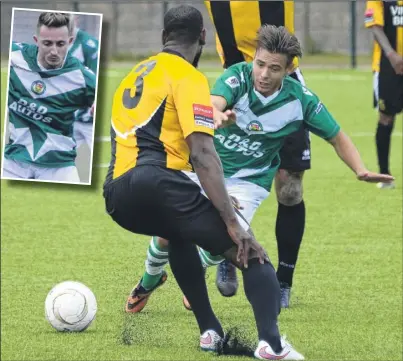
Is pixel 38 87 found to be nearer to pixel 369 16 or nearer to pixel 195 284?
pixel 195 284

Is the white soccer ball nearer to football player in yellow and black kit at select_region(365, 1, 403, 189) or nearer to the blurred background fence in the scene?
football player in yellow and black kit at select_region(365, 1, 403, 189)

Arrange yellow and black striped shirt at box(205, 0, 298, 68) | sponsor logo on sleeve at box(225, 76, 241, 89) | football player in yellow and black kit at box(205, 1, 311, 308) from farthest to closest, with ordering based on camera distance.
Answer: yellow and black striped shirt at box(205, 0, 298, 68) < football player in yellow and black kit at box(205, 1, 311, 308) < sponsor logo on sleeve at box(225, 76, 241, 89)

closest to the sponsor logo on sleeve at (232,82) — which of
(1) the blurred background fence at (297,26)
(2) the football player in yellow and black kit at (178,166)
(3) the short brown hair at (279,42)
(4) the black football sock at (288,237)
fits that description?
(3) the short brown hair at (279,42)

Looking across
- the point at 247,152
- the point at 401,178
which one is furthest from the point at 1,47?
the point at 247,152

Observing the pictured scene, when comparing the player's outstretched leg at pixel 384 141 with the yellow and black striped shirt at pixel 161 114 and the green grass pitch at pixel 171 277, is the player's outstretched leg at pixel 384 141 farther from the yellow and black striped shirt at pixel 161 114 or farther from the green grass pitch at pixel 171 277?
the yellow and black striped shirt at pixel 161 114

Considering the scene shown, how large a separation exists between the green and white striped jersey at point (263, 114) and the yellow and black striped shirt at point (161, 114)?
0.66 metres

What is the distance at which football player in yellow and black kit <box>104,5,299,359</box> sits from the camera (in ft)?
16.4

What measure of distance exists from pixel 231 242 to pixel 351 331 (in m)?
1.25

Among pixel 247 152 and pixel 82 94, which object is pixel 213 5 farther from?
pixel 82 94

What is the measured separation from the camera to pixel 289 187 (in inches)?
263

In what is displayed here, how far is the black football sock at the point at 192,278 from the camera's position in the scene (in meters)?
5.55

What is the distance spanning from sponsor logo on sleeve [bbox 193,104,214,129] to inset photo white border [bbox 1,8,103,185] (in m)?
0.44

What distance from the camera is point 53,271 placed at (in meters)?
7.65

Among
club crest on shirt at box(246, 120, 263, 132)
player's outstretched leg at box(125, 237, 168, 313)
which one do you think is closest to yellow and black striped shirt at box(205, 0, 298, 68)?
club crest on shirt at box(246, 120, 263, 132)
